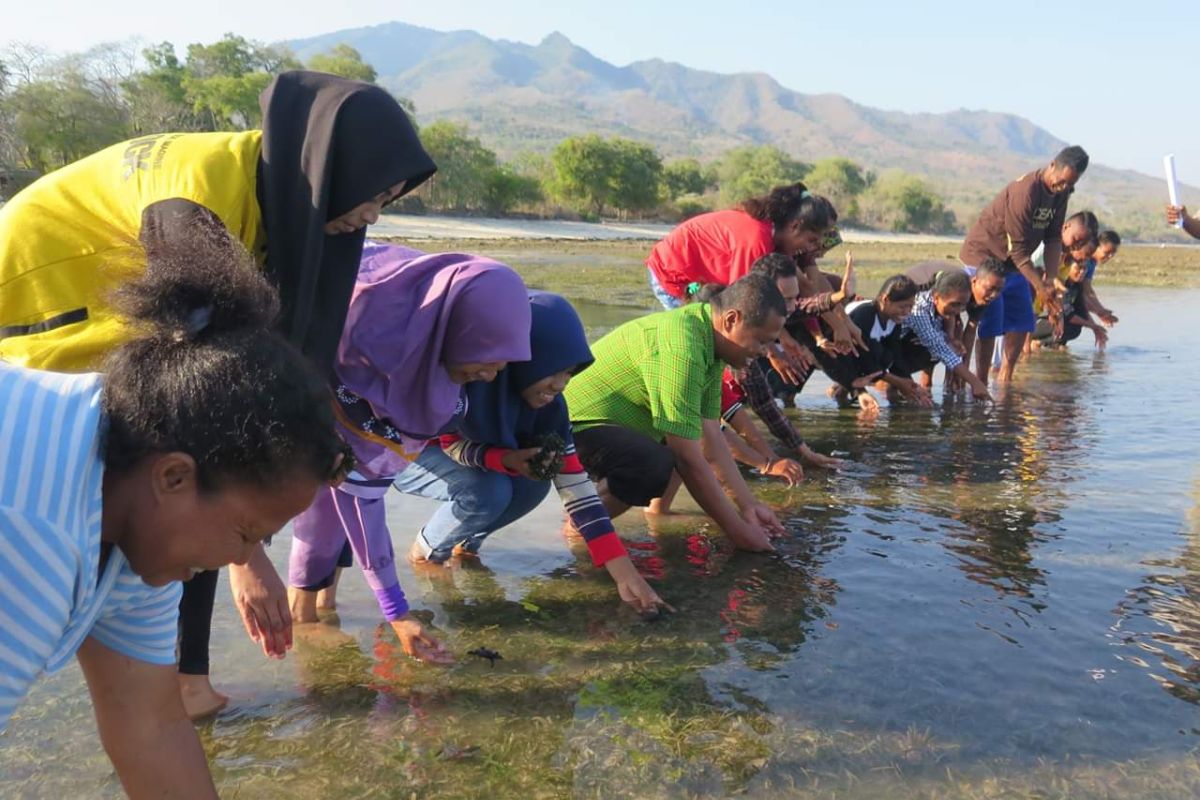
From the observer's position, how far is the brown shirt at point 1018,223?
7246 mm

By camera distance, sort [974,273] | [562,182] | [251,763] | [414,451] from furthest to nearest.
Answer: [562,182] → [974,273] → [414,451] → [251,763]

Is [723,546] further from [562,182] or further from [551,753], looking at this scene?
[562,182]

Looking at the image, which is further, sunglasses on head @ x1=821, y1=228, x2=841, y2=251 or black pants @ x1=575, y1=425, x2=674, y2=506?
sunglasses on head @ x1=821, y1=228, x2=841, y2=251

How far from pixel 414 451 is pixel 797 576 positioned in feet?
4.99

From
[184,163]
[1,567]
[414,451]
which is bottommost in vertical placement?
[414,451]

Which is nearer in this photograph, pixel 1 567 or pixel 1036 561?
pixel 1 567

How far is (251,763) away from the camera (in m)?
2.31

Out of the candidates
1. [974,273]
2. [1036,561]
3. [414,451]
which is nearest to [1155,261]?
[974,273]

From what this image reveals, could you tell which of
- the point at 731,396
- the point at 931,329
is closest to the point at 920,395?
the point at 931,329

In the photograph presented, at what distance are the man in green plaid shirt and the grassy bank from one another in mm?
7969

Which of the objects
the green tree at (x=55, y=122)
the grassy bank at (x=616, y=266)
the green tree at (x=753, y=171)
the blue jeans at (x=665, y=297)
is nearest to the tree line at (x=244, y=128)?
the green tree at (x=55, y=122)

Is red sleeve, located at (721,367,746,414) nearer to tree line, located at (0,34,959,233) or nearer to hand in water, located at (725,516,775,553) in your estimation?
hand in water, located at (725,516,775,553)

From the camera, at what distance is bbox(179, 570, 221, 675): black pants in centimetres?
233

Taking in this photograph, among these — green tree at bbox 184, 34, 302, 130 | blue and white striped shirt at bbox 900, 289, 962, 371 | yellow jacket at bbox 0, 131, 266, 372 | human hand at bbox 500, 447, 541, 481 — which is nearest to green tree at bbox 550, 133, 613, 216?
green tree at bbox 184, 34, 302, 130
